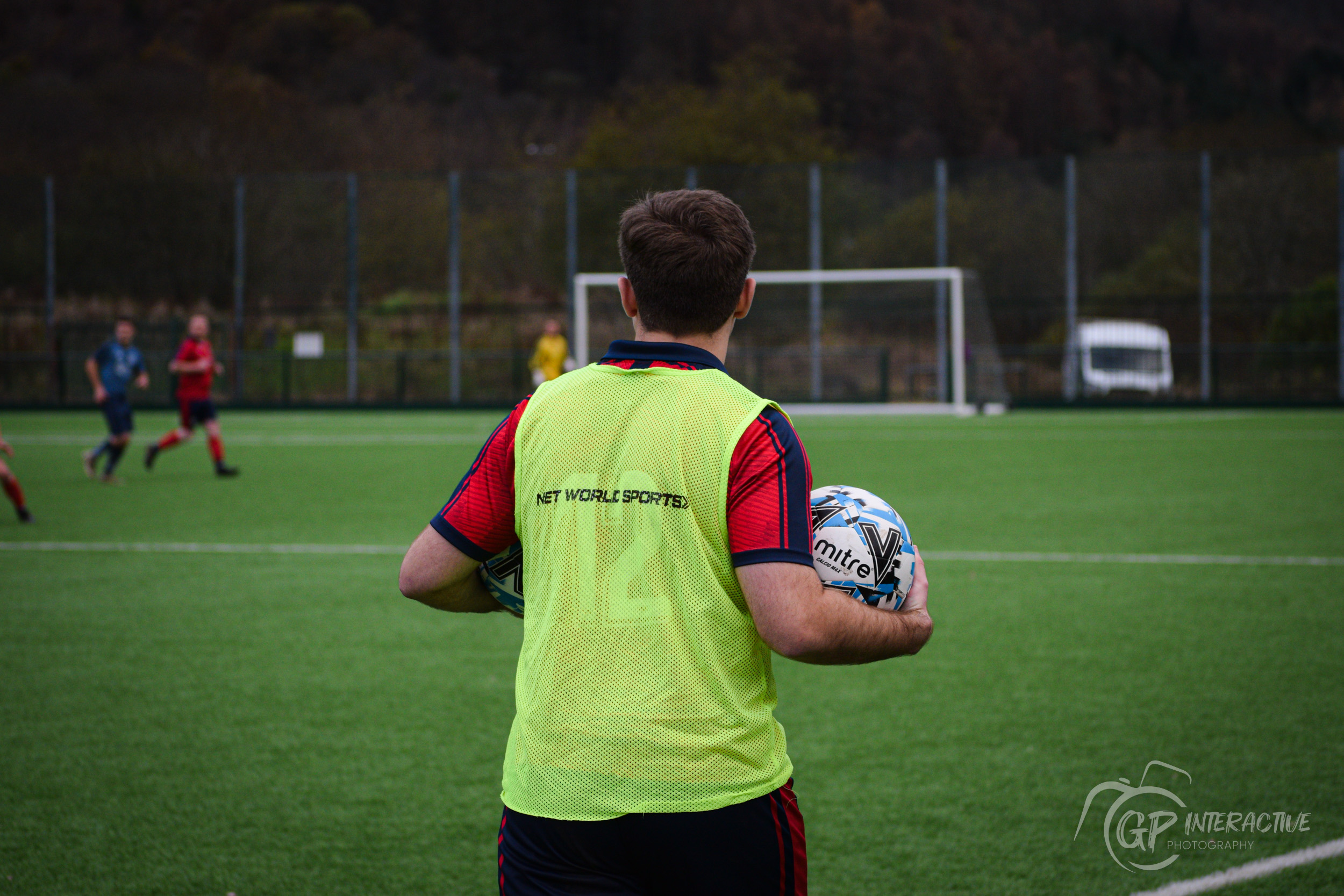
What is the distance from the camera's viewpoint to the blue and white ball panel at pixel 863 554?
232 centimetres

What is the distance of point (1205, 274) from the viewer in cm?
3112

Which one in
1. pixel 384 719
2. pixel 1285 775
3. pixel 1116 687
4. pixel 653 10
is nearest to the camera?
pixel 1285 775

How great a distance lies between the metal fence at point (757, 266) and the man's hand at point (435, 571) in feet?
88.3

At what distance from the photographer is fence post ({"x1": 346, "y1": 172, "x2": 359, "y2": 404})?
33.7m

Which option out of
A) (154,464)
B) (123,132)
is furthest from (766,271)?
(123,132)

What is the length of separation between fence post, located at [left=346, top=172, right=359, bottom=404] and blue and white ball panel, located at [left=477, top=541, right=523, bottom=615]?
106 ft

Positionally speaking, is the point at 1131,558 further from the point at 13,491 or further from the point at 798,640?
the point at 13,491

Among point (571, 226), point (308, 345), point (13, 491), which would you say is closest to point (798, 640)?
point (13, 491)

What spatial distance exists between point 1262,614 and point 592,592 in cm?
621

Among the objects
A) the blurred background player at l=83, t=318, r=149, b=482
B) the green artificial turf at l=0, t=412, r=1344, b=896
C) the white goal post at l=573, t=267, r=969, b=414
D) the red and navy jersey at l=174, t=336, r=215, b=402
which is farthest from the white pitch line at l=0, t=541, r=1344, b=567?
the white goal post at l=573, t=267, r=969, b=414

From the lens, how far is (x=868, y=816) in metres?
4.18

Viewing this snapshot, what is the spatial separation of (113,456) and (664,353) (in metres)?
14.5

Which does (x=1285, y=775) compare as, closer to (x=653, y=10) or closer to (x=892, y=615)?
(x=892, y=615)

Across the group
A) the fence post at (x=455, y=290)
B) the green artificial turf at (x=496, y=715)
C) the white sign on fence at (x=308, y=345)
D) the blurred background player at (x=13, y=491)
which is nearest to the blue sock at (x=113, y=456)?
the blurred background player at (x=13, y=491)
